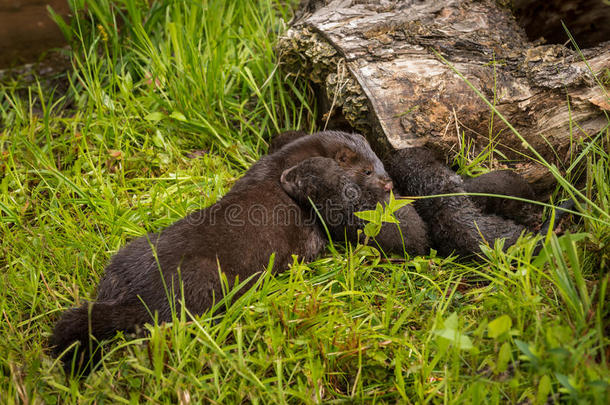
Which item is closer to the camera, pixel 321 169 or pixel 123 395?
pixel 123 395

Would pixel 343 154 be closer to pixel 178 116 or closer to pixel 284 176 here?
pixel 284 176

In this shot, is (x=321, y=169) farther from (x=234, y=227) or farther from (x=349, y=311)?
(x=349, y=311)

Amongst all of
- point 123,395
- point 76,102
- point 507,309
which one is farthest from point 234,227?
point 76,102

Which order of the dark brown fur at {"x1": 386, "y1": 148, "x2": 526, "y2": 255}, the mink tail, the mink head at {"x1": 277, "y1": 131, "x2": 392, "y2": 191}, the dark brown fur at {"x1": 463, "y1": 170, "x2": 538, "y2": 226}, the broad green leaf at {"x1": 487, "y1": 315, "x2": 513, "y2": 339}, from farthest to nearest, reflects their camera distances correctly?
1. the mink head at {"x1": 277, "y1": 131, "x2": 392, "y2": 191}
2. the dark brown fur at {"x1": 463, "y1": 170, "x2": 538, "y2": 226}
3. the dark brown fur at {"x1": 386, "y1": 148, "x2": 526, "y2": 255}
4. the mink tail
5. the broad green leaf at {"x1": 487, "y1": 315, "x2": 513, "y2": 339}

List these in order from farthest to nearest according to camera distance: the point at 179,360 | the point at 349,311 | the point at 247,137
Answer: the point at 247,137, the point at 349,311, the point at 179,360

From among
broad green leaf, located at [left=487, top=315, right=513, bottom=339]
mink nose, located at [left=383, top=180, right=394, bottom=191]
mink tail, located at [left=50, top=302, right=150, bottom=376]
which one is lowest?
mink tail, located at [left=50, top=302, right=150, bottom=376]

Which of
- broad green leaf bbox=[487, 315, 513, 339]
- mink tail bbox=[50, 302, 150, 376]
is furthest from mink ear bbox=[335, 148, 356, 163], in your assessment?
broad green leaf bbox=[487, 315, 513, 339]

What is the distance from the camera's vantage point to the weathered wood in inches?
148

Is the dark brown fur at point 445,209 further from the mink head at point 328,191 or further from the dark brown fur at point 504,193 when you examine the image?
the mink head at point 328,191

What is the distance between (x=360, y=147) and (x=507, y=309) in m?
1.86

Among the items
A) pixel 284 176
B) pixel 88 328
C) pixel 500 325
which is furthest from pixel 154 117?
pixel 500 325

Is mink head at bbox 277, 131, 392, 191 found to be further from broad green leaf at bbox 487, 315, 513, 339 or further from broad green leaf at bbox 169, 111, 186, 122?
broad green leaf at bbox 487, 315, 513, 339

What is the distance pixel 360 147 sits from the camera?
3.97 meters

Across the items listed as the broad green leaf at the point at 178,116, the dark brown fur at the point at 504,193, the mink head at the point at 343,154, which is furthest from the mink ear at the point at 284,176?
the broad green leaf at the point at 178,116
